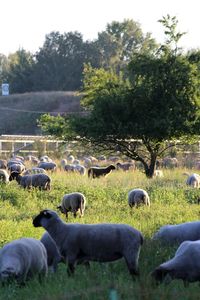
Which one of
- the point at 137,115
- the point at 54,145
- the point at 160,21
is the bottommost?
the point at 54,145

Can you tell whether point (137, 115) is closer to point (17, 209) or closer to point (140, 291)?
point (17, 209)

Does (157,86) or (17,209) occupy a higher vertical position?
(157,86)

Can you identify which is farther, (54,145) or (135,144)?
(54,145)

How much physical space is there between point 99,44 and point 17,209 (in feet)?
245

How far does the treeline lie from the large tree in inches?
2206

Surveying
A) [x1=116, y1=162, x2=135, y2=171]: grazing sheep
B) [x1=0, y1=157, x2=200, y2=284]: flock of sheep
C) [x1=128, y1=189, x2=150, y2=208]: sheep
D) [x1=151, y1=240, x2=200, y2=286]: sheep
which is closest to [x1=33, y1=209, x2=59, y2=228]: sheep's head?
[x1=0, y1=157, x2=200, y2=284]: flock of sheep

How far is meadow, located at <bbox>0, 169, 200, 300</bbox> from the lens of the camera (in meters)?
8.59

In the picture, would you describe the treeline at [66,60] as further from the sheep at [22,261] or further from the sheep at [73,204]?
the sheep at [22,261]

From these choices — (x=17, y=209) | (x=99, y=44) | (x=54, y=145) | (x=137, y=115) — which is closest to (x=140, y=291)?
(x=17, y=209)

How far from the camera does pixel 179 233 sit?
43.1 ft

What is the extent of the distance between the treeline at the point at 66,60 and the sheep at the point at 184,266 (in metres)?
77.6

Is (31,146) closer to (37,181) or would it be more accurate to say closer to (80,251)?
(37,181)

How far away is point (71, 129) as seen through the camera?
100ft

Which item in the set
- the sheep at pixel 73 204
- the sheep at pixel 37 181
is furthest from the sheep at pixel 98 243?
the sheep at pixel 37 181
